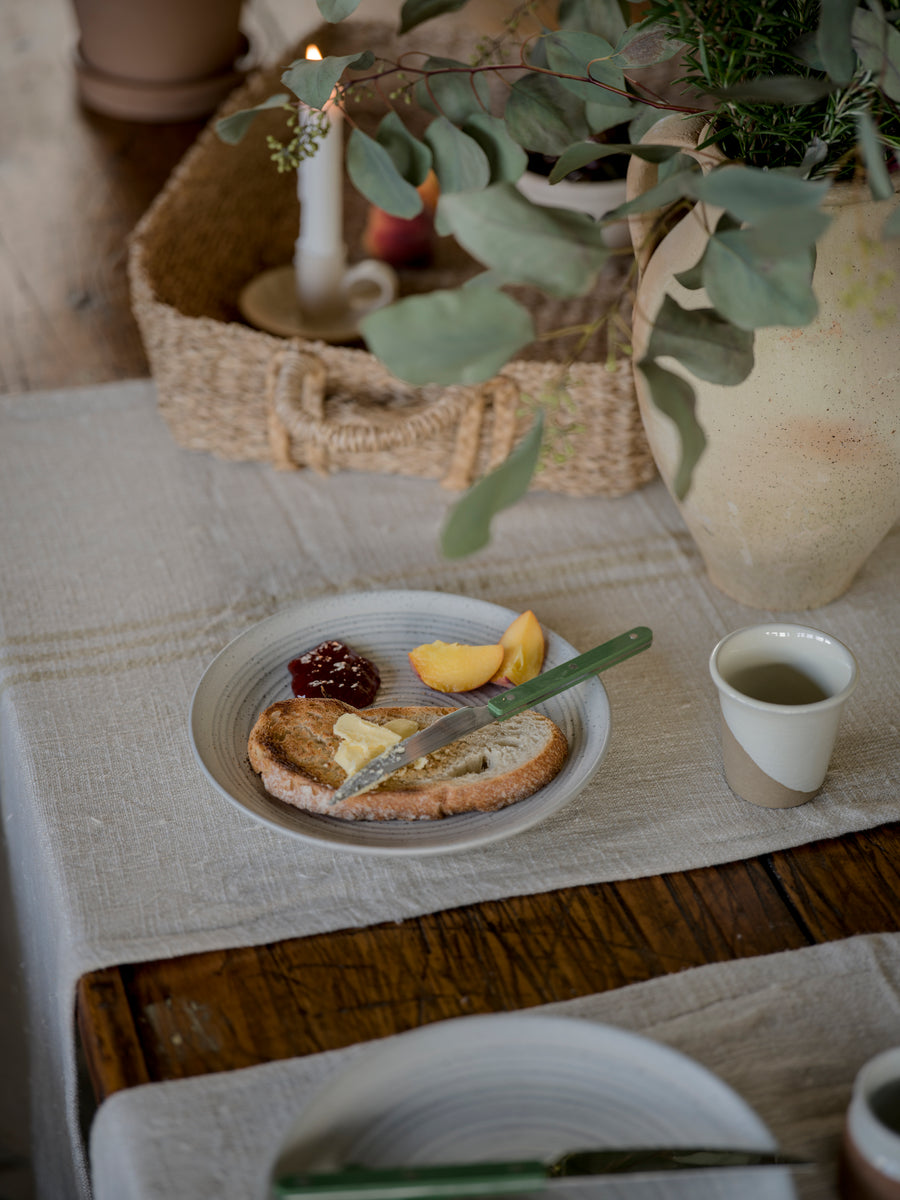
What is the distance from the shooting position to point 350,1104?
1.65 feet

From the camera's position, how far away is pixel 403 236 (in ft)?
4.15

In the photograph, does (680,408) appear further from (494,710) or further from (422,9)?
(422,9)

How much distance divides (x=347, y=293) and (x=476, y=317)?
0.73 metres

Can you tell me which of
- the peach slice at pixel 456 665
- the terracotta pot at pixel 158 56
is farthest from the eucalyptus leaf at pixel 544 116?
the terracotta pot at pixel 158 56

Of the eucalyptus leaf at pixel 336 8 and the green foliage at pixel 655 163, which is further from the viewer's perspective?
the eucalyptus leaf at pixel 336 8

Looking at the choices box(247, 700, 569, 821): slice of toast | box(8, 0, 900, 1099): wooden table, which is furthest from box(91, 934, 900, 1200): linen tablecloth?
box(247, 700, 569, 821): slice of toast

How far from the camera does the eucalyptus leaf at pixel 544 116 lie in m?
0.72

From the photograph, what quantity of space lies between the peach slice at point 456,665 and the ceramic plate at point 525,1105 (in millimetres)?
278

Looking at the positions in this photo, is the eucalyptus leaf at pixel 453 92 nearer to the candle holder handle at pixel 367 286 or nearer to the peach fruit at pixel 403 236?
the candle holder handle at pixel 367 286

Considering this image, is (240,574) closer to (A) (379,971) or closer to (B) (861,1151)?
(A) (379,971)

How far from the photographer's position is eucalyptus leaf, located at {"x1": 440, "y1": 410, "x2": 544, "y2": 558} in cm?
48

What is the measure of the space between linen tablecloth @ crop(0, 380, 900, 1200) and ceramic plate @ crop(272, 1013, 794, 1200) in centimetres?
13

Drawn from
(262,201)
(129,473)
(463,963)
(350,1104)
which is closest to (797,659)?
(463,963)

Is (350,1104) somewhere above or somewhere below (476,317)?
below
